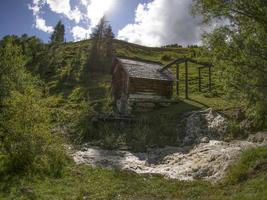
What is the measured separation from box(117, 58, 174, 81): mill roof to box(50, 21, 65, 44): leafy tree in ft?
215

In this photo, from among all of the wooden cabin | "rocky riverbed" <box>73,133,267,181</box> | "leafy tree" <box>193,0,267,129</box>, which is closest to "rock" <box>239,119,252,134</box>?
"rocky riverbed" <box>73,133,267,181</box>

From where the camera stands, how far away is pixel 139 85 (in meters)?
37.5

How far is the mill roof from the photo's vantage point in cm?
3747

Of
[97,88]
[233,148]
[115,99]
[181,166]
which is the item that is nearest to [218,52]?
[233,148]

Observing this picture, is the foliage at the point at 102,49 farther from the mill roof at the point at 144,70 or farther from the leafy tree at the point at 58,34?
the mill roof at the point at 144,70

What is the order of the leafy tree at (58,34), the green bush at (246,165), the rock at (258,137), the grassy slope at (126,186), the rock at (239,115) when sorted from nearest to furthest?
the grassy slope at (126,186) → the green bush at (246,165) → the rock at (258,137) → the rock at (239,115) → the leafy tree at (58,34)

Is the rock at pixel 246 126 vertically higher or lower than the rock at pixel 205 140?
higher

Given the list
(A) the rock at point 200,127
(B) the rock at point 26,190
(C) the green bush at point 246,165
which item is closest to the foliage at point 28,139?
(B) the rock at point 26,190

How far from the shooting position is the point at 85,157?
76.0 feet

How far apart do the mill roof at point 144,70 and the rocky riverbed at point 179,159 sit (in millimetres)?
12923

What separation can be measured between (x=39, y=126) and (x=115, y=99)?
22302 mm

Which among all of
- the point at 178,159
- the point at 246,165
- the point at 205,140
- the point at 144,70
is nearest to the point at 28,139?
the point at 178,159

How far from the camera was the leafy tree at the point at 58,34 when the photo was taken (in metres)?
103

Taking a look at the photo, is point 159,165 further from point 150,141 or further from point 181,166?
point 150,141
